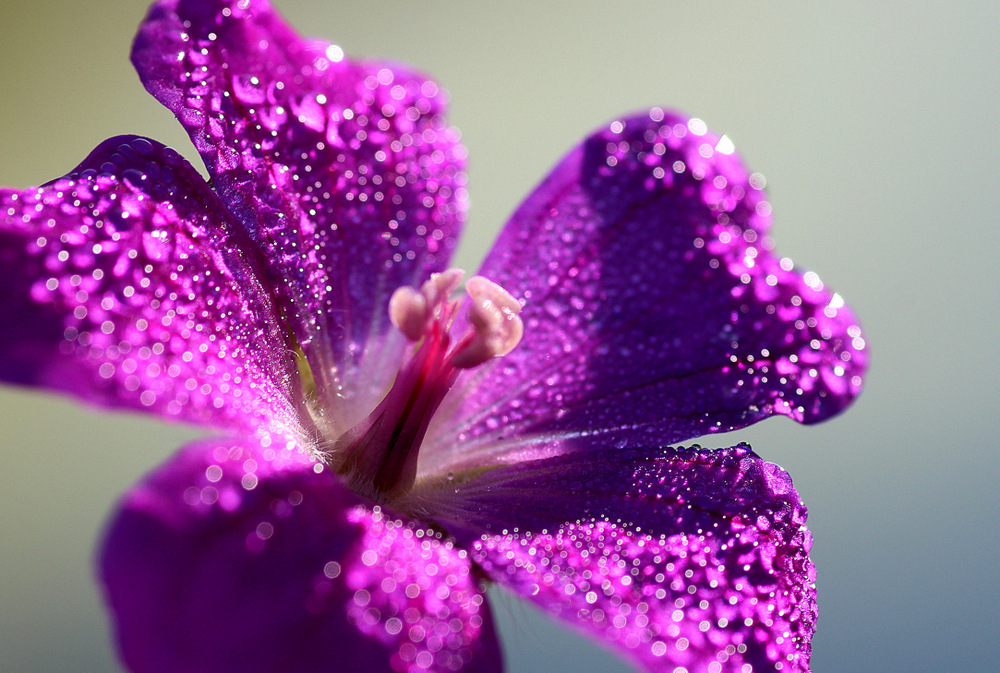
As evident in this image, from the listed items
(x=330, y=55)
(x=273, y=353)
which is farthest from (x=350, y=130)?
(x=273, y=353)

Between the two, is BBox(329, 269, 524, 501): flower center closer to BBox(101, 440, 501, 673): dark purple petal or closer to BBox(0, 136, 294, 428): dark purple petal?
BBox(0, 136, 294, 428): dark purple petal

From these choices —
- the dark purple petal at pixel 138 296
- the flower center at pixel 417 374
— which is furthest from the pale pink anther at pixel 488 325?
the dark purple petal at pixel 138 296

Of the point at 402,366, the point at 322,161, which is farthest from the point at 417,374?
the point at 322,161

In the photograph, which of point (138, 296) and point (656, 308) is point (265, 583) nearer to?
point (138, 296)

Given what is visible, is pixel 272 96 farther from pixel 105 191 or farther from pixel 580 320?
pixel 580 320

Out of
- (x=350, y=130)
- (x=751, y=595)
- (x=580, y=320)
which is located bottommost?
(x=751, y=595)

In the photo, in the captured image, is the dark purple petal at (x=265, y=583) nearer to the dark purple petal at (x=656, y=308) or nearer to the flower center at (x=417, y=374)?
the flower center at (x=417, y=374)
